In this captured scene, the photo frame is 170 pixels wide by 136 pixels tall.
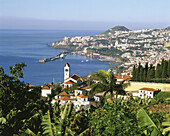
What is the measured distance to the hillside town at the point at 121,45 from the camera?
9275 cm

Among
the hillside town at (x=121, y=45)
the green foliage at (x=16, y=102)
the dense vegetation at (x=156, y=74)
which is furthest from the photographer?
the hillside town at (x=121, y=45)

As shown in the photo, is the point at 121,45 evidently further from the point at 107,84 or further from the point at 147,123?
the point at 147,123

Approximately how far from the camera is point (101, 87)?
7883 millimetres

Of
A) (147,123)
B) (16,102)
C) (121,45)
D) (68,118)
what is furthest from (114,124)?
(121,45)

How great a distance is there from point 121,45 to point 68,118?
117966 millimetres

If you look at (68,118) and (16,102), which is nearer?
(68,118)

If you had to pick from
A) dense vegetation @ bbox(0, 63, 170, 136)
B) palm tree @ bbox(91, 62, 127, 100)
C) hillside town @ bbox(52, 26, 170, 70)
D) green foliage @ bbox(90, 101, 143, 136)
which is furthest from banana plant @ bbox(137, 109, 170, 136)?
hillside town @ bbox(52, 26, 170, 70)

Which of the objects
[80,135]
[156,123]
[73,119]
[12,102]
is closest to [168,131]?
[156,123]

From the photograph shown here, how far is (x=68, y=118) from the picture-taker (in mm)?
5234

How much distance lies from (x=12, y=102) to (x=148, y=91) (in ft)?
32.1

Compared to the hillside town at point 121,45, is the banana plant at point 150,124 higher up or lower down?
higher up

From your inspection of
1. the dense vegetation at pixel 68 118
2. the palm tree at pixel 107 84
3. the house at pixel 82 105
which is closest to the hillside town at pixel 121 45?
the house at pixel 82 105

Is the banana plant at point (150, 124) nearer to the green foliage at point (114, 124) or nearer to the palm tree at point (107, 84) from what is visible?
the green foliage at point (114, 124)

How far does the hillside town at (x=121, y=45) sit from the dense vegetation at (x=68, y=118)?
258 feet
